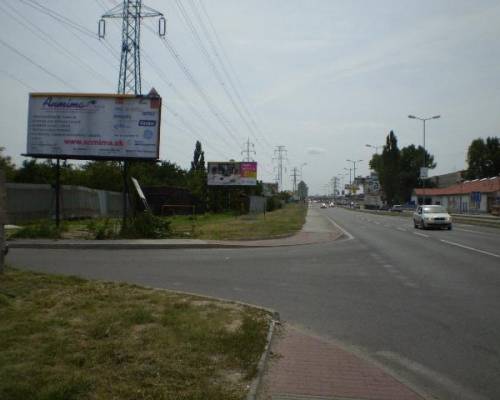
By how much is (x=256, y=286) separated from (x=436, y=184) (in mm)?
134354

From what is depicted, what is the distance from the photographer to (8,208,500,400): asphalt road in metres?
5.59

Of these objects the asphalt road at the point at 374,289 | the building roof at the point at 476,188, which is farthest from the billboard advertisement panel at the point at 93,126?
the building roof at the point at 476,188

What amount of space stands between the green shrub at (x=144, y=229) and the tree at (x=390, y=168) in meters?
93.4

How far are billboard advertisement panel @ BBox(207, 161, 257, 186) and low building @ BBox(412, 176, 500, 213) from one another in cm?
2477

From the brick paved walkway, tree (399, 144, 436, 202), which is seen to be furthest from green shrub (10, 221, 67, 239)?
tree (399, 144, 436, 202)

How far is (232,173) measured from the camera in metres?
60.9

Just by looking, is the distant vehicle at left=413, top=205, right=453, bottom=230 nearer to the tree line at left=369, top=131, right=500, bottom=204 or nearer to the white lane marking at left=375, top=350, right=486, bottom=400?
the white lane marking at left=375, top=350, right=486, bottom=400

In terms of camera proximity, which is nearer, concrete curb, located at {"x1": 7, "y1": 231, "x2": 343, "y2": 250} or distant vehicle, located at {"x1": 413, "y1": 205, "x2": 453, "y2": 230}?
concrete curb, located at {"x1": 7, "y1": 231, "x2": 343, "y2": 250}

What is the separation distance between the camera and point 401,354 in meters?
5.81

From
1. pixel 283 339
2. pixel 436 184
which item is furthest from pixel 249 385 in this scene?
pixel 436 184

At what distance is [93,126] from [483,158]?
331 feet

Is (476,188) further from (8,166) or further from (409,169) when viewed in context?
(8,166)

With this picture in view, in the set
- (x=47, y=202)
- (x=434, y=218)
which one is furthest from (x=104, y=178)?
(x=434, y=218)

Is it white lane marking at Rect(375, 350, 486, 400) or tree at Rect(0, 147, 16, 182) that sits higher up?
tree at Rect(0, 147, 16, 182)
